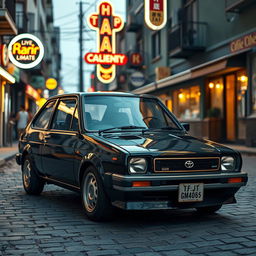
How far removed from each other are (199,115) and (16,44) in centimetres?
961

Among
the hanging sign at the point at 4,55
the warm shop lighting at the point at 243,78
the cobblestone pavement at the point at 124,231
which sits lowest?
the cobblestone pavement at the point at 124,231

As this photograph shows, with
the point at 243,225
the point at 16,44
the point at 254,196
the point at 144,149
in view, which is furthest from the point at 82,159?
the point at 16,44

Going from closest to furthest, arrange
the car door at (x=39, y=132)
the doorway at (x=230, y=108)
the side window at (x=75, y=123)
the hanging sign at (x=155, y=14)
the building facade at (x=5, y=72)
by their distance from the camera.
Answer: the side window at (x=75, y=123)
the car door at (x=39, y=132)
the building facade at (x=5, y=72)
the doorway at (x=230, y=108)
the hanging sign at (x=155, y=14)

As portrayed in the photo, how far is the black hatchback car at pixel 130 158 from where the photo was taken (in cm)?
482

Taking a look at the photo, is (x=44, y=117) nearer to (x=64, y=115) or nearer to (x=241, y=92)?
(x=64, y=115)

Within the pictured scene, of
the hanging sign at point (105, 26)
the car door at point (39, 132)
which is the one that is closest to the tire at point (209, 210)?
the car door at point (39, 132)

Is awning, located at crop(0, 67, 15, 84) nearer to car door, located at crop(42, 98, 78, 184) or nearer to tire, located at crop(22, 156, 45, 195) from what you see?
tire, located at crop(22, 156, 45, 195)

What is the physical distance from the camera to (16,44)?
17.7 meters

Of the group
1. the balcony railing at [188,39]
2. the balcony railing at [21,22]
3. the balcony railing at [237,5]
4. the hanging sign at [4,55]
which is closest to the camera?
the balcony railing at [237,5]

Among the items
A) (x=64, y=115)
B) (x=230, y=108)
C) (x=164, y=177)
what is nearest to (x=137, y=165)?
(x=164, y=177)

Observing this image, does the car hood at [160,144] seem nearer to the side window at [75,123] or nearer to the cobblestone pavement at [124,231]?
the side window at [75,123]

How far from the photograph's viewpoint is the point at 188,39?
22453 mm

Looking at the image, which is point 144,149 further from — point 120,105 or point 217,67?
point 217,67

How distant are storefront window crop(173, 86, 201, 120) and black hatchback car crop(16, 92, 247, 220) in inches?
665
